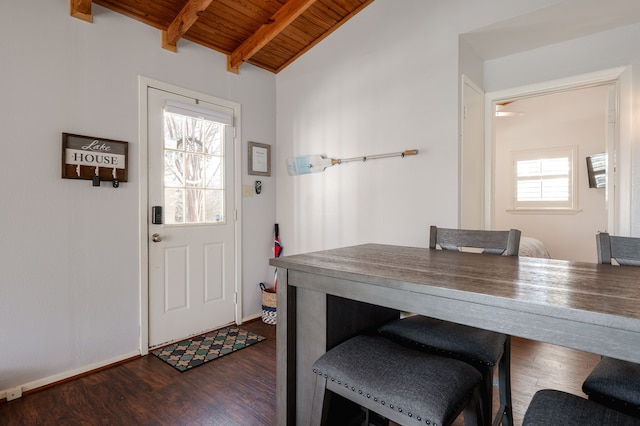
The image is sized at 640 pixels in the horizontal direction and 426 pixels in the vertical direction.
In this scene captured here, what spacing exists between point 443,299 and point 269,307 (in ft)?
8.46

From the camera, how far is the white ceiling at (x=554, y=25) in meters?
2.03

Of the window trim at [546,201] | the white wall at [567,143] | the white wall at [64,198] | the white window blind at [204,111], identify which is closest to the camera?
the white wall at [64,198]

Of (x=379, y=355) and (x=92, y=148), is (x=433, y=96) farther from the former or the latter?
(x=92, y=148)

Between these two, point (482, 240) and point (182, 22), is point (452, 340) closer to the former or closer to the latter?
point (482, 240)

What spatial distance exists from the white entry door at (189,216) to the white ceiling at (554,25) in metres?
2.25

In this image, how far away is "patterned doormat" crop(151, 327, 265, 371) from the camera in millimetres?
2441

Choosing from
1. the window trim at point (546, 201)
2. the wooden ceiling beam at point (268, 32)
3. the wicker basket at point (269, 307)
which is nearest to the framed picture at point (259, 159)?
the wooden ceiling beam at point (268, 32)

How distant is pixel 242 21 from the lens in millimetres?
2791

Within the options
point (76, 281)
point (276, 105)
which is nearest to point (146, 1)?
point (276, 105)

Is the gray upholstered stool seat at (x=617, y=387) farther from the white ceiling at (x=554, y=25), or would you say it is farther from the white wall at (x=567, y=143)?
the white wall at (x=567, y=143)

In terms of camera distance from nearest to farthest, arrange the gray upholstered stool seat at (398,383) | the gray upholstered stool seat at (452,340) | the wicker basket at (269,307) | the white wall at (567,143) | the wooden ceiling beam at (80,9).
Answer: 1. the gray upholstered stool seat at (398,383)
2. the gray upholstered stool seat at (452,340)
3. the wooden ceiling beam at (80,9)
4. the wicker basket at (269,307)
5. the white wall at (567,143)

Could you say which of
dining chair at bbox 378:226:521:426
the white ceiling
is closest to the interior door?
the white ceiling

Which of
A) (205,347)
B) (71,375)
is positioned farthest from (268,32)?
(71,375)

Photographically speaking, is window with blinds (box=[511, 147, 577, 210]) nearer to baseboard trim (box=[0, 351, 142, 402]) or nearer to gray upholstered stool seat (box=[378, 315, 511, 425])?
gray upholstered stool seat (box=[378, 315, 511, 425])
